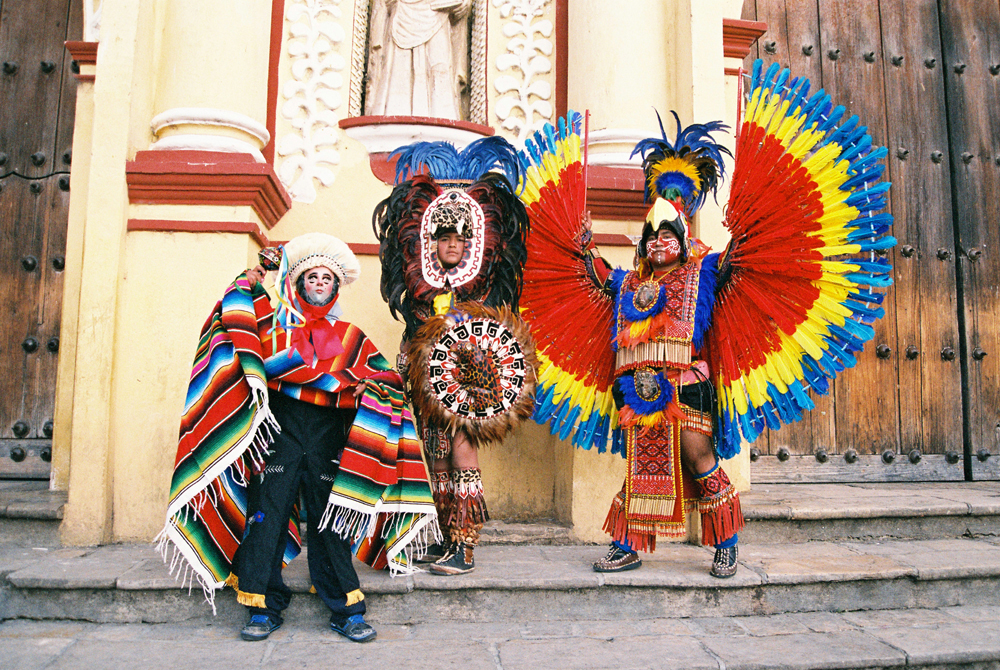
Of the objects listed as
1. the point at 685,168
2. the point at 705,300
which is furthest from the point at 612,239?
the point at 705,300

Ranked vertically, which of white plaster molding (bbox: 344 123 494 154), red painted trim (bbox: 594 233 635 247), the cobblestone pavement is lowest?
the cobblestone pavement

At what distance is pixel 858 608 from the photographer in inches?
132

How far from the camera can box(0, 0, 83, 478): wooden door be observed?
507 centimetres

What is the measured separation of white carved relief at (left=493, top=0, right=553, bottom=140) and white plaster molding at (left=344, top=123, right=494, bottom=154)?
1.45 feet

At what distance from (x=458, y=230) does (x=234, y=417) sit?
1.33 meters

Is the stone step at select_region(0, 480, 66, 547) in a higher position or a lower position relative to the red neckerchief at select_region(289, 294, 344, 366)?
lower

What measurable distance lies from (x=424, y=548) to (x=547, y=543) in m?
0.78

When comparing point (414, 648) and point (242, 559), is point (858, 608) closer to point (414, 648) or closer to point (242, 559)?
point (414, 648)

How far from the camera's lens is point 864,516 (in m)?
4.05

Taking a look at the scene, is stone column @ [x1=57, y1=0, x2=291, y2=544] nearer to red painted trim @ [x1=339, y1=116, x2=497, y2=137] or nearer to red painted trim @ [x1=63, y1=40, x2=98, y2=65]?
red painted trim @ [x1=339, y1=116, x2=497, y2=137]

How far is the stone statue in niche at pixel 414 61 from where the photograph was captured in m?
4.84

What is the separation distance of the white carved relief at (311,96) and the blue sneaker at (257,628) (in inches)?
99.7

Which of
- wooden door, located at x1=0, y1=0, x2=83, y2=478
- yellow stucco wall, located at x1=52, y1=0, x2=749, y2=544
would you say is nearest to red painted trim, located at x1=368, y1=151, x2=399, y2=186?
yellow stucco wall, located at x1=52, y1=0, x2=749, y2=544

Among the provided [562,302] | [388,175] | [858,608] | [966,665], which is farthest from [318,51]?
[966,665]
